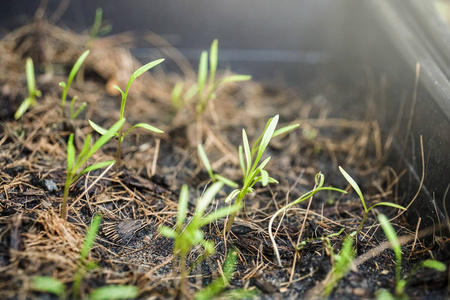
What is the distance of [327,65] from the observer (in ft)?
8.70

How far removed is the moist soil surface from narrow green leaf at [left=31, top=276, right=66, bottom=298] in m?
0.02

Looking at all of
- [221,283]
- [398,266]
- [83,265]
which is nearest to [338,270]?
[398,266]

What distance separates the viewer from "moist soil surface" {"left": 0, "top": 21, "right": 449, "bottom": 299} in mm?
1164

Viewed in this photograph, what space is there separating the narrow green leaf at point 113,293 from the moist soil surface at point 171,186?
0.06 m

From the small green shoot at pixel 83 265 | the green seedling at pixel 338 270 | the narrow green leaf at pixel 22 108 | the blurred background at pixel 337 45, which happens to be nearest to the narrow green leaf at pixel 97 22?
the blurred background at pixel 337 45

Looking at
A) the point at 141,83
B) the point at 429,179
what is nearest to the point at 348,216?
the point at 429,179

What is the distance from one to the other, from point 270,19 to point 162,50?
2.41 feet

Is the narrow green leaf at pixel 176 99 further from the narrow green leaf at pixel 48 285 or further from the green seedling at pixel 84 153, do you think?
the narrow green leaf at pixel 48 285

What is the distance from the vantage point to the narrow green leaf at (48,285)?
98 centimetres

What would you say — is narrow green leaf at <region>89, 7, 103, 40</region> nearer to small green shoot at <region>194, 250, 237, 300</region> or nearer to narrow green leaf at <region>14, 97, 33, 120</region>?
narrow green leaf at <region>14, 97, 33, 120</region>

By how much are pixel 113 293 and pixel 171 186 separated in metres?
0.65

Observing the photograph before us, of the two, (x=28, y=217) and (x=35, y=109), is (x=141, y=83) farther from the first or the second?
(x=28, y=217)

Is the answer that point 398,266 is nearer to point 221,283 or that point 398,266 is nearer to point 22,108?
point 221,283

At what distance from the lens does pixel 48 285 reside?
0.98 m
